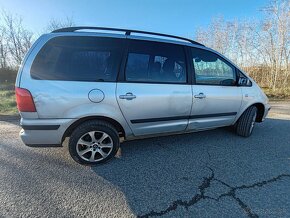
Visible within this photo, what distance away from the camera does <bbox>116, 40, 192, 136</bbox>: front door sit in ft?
9.37

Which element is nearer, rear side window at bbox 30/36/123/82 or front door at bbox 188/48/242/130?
rear side window at bbox 30/36/123/82

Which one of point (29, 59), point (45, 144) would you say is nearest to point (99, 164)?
point (45, 144)

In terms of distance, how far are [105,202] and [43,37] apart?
7.22ft

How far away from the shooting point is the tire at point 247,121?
3988 millimetres

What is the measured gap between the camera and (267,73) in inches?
562

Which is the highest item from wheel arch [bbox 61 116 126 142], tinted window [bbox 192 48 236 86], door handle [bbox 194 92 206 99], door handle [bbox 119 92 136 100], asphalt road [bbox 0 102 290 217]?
tinted window [bbox 192 48 236 86]

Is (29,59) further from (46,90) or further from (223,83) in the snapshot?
(223,83)

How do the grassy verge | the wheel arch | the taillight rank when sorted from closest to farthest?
the taillight → the wheel arch → the grassy verge

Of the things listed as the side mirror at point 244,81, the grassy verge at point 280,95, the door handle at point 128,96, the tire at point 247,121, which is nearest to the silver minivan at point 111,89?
the door handle at point 128,96

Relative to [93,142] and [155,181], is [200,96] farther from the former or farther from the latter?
[93,142]

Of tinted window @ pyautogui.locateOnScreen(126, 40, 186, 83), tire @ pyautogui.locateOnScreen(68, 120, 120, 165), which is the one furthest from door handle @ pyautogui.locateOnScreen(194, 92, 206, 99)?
tire @ pyautogui.locateOnScreen(68, 120, 120, 165)

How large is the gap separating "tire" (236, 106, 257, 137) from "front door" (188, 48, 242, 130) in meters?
0.29

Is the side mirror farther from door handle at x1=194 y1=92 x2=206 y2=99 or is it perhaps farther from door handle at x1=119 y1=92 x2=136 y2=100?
door handle at x1=119 y1=92 x2=136 y2=100

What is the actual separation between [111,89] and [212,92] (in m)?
1.77
